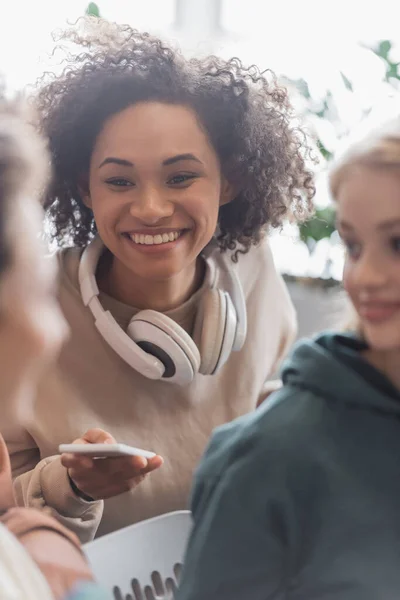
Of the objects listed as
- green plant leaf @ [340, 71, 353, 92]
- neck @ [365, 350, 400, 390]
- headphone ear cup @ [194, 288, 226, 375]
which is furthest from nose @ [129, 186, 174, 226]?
green plant leaf @ [340, 71, 353, 92]

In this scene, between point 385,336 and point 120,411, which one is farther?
point 120,411

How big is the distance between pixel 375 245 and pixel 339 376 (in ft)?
0.27

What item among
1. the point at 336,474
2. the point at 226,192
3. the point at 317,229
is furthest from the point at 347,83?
the point at 336,474

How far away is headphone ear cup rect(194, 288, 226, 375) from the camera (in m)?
0.81

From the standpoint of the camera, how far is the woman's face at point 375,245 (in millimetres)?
484

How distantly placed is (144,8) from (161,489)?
3.59 ft

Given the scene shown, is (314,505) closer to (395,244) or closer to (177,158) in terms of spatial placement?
(395,244)

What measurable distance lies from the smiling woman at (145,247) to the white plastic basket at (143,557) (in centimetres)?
5

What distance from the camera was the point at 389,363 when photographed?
1.73 ft

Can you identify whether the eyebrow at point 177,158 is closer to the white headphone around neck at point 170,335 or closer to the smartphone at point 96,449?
the white headphone around neck at point 170,335

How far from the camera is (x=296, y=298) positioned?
1187 mm

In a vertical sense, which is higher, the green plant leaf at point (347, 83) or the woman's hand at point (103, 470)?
the green plant leaf at point (347, 83)

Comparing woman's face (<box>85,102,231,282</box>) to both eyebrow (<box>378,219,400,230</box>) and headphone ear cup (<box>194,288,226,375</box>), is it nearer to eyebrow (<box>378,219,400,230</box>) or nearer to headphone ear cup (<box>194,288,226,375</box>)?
headphone ear cup (<box>194,288,226,375</box>)

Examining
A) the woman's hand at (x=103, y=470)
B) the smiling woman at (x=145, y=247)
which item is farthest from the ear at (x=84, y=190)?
the woman's hand at (x=103, y=470)
